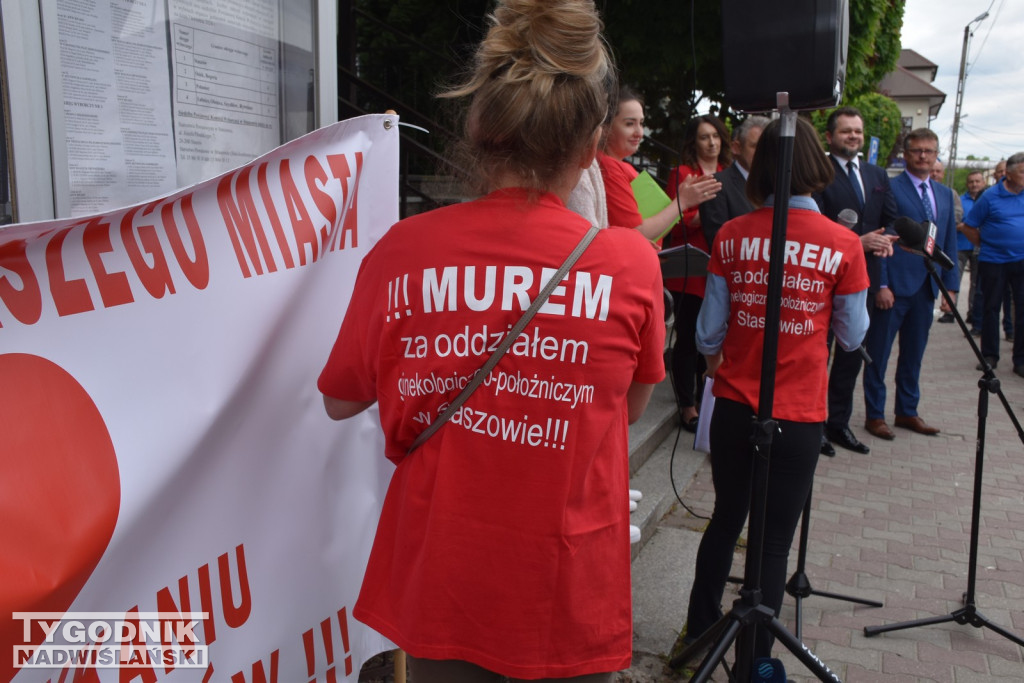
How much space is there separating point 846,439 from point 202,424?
5.22 metres

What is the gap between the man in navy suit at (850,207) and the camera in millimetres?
5457

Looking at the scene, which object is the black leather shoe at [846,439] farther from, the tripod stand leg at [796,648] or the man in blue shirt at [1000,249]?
the tripod stand leg at [796,648]

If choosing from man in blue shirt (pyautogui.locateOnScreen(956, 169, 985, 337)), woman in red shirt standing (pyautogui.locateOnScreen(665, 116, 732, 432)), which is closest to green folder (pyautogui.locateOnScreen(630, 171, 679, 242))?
woman in red shirt standing (pyautogui.locateOnScreen(665, 116, 732, 432))

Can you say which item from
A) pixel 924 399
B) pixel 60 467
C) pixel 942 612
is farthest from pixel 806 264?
pixel 924 399

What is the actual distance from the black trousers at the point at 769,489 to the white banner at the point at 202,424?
123 centimetres

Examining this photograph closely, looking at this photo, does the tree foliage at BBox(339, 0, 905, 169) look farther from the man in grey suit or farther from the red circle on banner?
the red circle on banner

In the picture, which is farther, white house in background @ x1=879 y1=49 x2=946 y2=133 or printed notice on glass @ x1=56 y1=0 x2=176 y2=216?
white house in background @ x1=879 y1=49 x2=946 y2=133

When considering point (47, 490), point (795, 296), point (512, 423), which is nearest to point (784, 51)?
point (795, 296)

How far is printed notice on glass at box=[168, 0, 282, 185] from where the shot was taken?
91.6 inches

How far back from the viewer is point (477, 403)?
4.61ft

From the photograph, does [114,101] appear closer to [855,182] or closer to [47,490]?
[47,490]

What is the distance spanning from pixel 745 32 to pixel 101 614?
2.17 m

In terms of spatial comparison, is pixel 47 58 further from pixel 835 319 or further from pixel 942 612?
pixel 942 612

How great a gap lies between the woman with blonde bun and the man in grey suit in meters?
3.69
